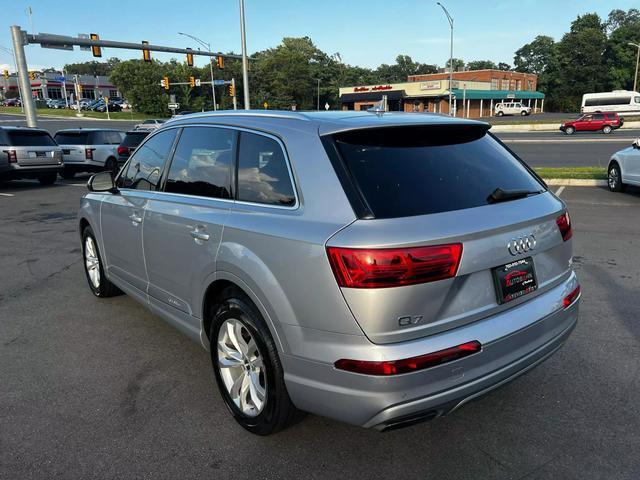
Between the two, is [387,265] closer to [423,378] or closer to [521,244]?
[423,378]

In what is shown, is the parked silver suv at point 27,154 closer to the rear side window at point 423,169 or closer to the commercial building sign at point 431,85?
the rear side window at point 423,169

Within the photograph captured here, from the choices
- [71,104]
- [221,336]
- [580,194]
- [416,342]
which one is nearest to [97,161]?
[580,194]

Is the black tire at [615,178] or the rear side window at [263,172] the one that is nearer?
the rear side window at [263,172]

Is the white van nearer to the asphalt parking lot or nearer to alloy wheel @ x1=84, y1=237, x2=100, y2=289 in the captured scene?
the asphalt parking lot

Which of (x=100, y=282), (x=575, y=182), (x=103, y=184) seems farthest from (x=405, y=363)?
(x=575, y=182)

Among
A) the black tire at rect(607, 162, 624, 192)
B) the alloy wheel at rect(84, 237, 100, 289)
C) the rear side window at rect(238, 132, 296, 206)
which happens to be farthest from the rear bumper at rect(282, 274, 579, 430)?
the black tire at rect(607, 162, 624, 192)

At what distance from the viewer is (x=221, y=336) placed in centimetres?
313

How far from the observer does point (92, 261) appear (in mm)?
5426

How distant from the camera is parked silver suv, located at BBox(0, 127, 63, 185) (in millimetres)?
14578

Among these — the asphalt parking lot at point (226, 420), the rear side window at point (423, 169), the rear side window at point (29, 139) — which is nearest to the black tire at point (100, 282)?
the asphalt parking lot at point (226, 420)

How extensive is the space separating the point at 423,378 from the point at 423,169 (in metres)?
1.06

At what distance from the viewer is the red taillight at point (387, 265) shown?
2215 mm

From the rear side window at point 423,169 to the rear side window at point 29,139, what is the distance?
1509cm

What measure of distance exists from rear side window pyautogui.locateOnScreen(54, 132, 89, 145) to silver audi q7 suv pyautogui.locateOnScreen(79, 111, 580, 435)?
1569 centimetres
